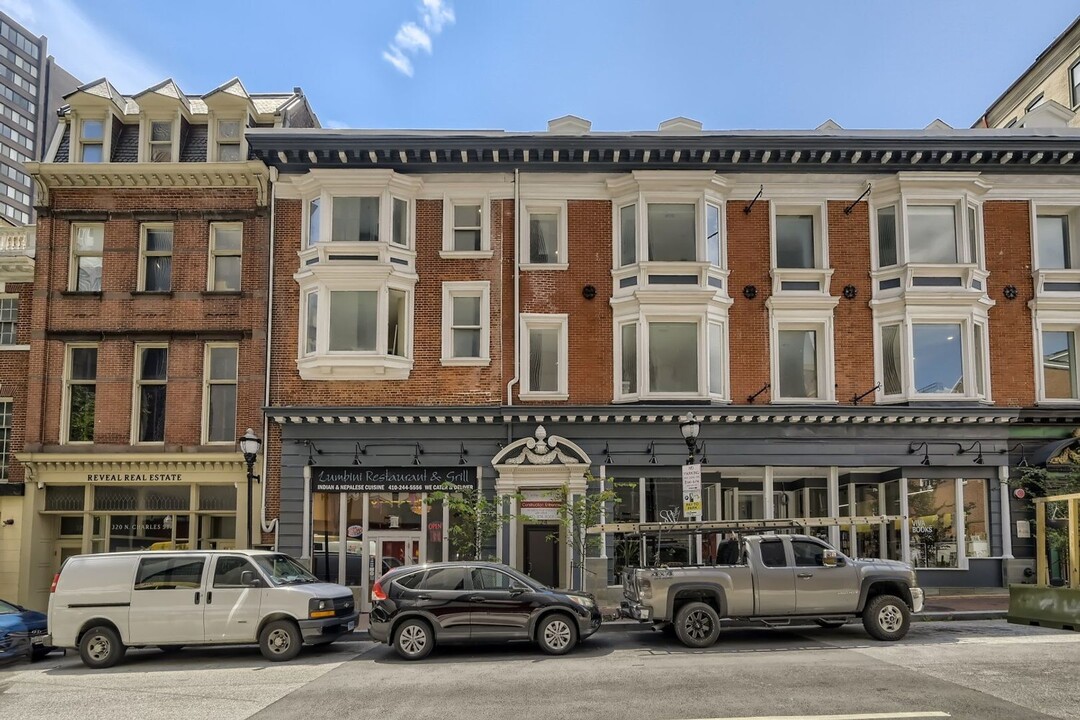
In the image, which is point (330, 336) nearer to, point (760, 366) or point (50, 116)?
point (760, 366)

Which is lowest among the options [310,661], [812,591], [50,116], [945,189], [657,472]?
[310,661]

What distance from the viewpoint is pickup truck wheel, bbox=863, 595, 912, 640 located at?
47.8 feet

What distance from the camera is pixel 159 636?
1437 cm

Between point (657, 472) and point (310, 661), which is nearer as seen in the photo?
point (310, 661)

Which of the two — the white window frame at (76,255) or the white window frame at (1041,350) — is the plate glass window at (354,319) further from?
the white window frame at (1041,350)

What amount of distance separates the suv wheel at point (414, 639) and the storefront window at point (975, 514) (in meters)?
14.3

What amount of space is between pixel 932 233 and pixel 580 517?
1137 cm

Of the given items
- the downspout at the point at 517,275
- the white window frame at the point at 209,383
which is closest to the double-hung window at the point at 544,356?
the downspout at the point at 517,275

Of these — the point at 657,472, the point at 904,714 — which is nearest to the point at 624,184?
the point at 657,472

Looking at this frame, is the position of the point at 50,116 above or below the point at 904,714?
above

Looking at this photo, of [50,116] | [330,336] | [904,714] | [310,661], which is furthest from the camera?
[50,116]

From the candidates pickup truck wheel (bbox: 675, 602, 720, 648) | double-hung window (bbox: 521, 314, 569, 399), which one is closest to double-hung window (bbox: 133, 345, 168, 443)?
double-hung window (bbox: 521, 314, 569, 399)

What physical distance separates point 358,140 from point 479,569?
11643 millimetres

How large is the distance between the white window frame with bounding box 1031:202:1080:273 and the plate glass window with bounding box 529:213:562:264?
11.9 m
